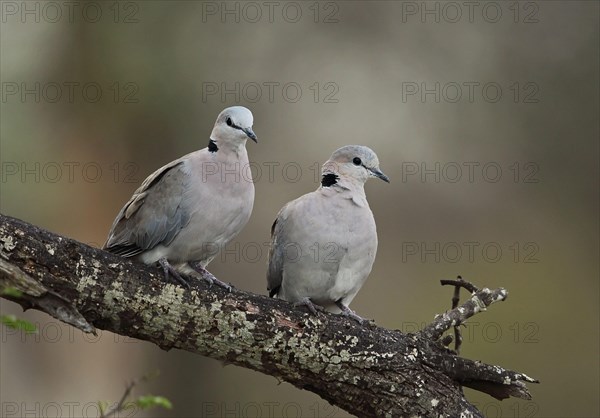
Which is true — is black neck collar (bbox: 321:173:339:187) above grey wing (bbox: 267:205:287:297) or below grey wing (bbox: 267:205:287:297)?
above

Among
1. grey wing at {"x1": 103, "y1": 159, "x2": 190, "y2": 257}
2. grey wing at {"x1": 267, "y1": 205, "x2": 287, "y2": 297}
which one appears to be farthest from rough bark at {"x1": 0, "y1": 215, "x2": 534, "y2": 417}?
grey wing at {"x1": 267, "y1": 205, "x2": 287, "y2": 297}

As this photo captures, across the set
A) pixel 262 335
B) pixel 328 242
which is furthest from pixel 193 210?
pixel 262 335

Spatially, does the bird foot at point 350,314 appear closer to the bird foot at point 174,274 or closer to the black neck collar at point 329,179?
the black neck collar at point 329,179

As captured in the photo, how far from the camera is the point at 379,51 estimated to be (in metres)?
9.04

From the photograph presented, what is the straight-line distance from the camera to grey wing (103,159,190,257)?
4496 millimetres

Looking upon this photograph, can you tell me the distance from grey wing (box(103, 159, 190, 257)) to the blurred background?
3.32 meters

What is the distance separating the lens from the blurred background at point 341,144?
827cm

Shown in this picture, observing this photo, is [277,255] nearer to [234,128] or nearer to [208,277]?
[208,277]

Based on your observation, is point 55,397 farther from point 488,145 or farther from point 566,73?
point 566,73

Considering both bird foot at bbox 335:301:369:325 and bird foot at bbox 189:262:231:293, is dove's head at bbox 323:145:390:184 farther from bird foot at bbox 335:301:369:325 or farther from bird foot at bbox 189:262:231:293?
bird foot at bbox 189:262:231:293

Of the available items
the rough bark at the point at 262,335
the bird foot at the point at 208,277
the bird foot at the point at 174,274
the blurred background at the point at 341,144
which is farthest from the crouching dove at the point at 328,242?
the blurred background at the point at 341,144

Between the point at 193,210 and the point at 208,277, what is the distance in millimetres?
343

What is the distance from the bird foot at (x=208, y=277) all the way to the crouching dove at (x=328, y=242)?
1.29 ft

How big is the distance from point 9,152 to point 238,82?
2.03 m
